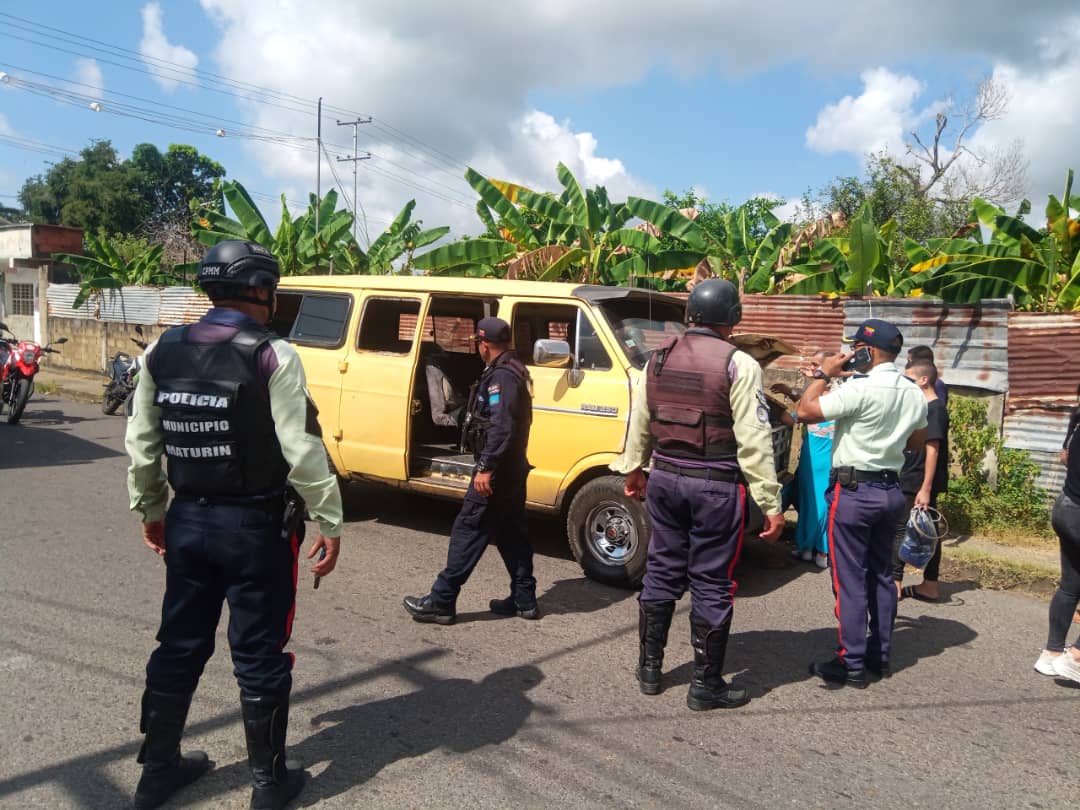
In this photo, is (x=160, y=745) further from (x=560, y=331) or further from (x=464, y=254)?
(x=464, y=254)

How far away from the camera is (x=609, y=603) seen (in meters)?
5.51

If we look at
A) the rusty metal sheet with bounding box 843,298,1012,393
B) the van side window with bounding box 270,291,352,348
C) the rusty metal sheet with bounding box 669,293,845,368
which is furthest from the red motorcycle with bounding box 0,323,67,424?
the rusty metal sheet with bounding box 843,298,1012,393

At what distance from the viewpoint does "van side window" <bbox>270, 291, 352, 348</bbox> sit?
7.00m

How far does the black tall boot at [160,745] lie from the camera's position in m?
2.97

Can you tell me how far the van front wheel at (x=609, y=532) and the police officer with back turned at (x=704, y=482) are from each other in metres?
1.52

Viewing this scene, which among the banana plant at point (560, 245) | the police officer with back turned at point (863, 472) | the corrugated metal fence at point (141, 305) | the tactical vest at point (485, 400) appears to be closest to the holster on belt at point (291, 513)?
the tactical vest at point (485, 400)

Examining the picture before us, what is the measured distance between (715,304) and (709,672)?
1733 mm

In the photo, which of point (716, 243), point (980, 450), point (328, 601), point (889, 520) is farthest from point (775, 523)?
point (716, 243)

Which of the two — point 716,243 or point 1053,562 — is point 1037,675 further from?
point 716,243

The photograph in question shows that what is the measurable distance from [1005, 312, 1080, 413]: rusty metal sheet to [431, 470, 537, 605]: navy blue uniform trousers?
5392 mm

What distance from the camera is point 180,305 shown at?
1752cm

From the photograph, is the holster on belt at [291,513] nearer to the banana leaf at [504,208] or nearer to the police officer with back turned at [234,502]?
the police officer with back turned at [234,502]

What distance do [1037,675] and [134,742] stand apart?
14.7 ft

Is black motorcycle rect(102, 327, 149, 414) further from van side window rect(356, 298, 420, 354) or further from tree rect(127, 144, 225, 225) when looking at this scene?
tree rect(127, 144, 225, 225)
